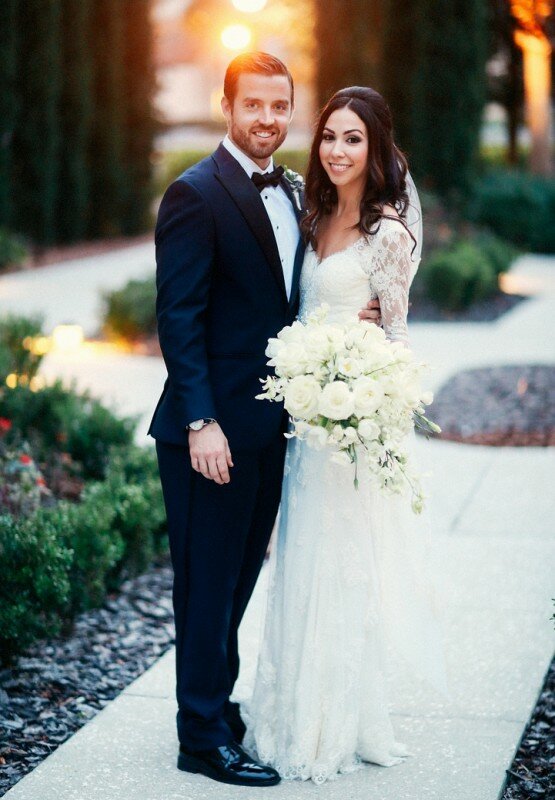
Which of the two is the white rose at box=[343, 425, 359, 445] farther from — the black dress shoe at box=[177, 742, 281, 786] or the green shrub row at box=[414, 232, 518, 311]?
the green shrub row at box=[414, 232, 518, 311]

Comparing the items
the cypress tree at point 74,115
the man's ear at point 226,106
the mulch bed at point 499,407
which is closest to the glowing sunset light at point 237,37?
the cypress tree at point 74,115

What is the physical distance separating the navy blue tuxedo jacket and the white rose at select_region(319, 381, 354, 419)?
37cm

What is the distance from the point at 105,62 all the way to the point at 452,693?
51.4 ft

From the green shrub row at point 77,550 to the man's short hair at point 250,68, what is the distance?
6.03 ft

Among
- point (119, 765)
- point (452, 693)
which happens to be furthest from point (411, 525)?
point (119, 765)

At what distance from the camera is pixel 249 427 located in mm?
3057

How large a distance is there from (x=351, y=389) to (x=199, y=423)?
16.9 inches

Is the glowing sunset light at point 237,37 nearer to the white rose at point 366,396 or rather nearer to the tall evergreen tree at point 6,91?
the tall evergreen tree at point 6,91

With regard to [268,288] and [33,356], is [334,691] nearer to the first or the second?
[268,288]

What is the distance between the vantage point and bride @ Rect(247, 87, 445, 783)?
A: 3.11 m

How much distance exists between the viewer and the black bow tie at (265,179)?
3066 mm

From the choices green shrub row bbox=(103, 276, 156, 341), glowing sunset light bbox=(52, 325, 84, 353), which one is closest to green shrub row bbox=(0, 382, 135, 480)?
glowing sunset light bbox=(52, 325, 84, 353)

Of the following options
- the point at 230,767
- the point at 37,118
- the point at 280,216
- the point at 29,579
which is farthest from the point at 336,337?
the point at 37,118

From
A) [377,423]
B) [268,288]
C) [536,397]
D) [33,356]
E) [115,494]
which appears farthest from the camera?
[536,397]
